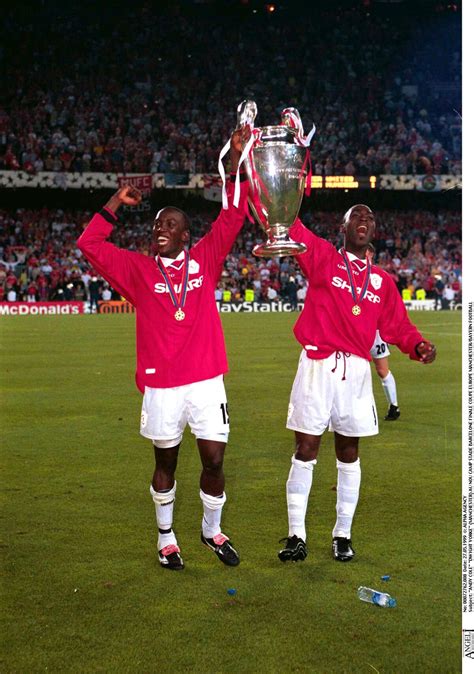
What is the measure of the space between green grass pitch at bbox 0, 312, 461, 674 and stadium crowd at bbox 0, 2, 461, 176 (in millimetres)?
31198

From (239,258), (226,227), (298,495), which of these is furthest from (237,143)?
(239,258)

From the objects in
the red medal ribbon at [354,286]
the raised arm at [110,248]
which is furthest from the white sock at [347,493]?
the raised arm at [110,248]

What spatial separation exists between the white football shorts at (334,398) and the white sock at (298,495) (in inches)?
8.9

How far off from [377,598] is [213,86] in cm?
4180

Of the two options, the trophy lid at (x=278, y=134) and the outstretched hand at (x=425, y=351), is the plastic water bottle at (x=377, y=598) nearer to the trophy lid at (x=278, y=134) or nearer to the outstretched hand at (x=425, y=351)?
the outstretched hand at (x=425, y=351)

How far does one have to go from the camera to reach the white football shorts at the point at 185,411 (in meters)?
5.23

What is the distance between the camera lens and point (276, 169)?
4539 millimetres

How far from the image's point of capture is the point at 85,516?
636cm

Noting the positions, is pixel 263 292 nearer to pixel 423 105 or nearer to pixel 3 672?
pixel 423 105

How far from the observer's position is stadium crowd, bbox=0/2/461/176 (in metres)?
40.5

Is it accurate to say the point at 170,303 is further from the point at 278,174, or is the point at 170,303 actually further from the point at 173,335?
the point at 278,174

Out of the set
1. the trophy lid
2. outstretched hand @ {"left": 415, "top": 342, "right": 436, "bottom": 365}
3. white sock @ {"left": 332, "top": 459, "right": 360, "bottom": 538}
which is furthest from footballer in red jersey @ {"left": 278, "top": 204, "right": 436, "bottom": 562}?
the trophy lid

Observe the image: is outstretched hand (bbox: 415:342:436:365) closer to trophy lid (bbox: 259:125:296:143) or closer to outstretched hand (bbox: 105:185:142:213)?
trophy lid (bbox: 259:125:296:143)

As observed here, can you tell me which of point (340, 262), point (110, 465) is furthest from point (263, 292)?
point (340, 262)
